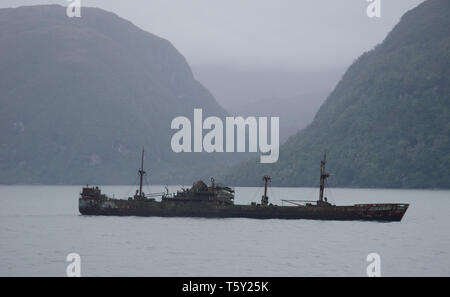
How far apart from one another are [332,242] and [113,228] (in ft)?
104

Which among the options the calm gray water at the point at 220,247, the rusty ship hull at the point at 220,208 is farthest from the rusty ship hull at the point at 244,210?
the calm gray water at the point at 220,247

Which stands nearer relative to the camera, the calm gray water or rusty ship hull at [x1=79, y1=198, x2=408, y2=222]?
the calm gray water

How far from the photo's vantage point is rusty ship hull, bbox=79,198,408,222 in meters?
101

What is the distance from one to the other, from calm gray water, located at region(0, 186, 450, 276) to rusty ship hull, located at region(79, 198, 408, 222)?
4.39ft

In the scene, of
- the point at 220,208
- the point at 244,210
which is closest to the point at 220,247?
the point at 220,208

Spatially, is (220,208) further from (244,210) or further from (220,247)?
(220,247)

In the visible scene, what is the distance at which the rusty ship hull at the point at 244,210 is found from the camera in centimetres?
10062

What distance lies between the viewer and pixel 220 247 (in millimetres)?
73562

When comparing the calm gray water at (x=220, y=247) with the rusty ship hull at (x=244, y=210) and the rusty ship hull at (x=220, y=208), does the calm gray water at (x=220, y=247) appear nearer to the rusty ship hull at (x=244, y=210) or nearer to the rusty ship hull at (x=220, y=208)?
the rusty ship hull at (x=244, y=210)

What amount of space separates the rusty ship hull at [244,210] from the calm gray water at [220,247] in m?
1.34

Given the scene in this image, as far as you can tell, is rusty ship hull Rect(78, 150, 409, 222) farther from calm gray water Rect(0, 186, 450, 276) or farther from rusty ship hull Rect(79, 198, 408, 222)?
calm gray water Rect(0, 186, 450, 276)

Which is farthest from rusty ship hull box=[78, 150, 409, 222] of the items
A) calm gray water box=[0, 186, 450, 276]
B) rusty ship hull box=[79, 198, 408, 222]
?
calm gray water box=[0, 186, 450, 276]
